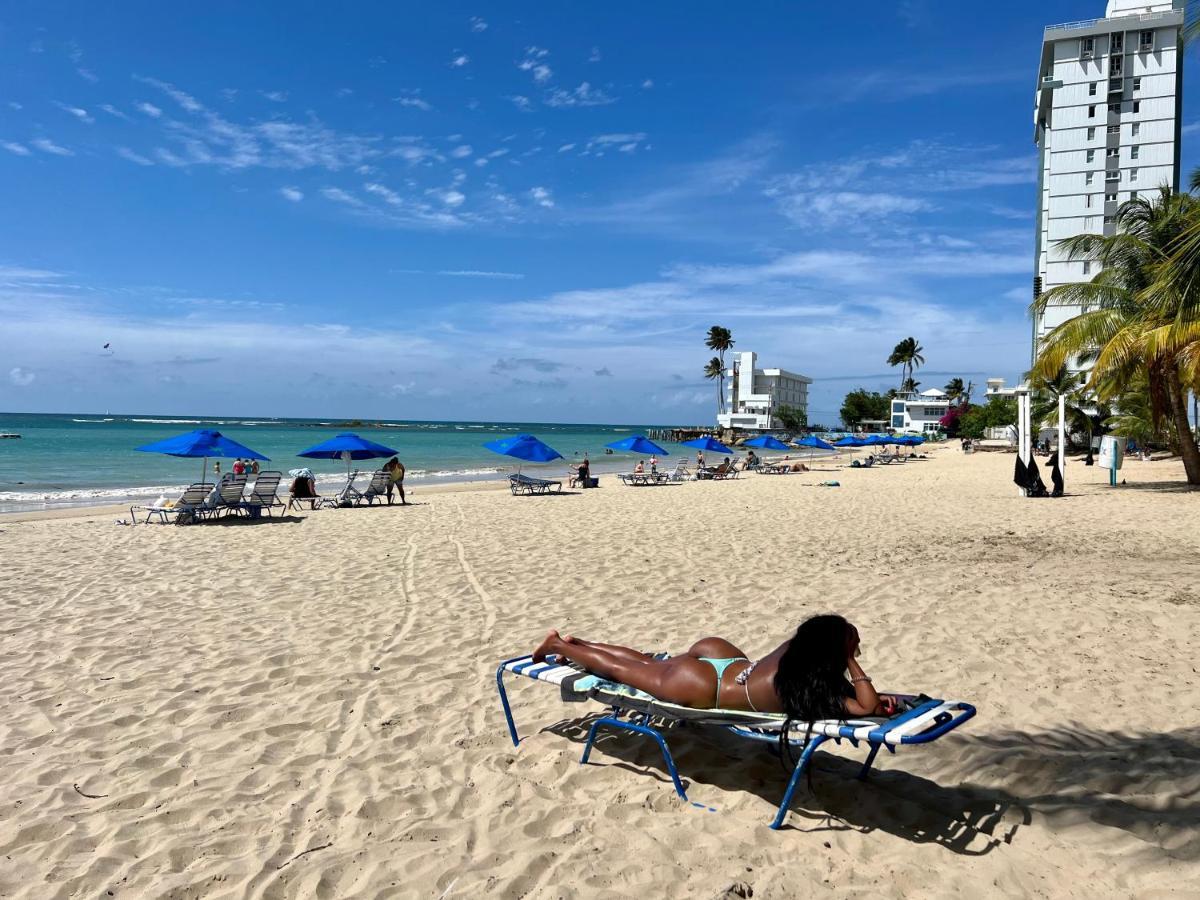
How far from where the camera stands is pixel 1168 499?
52.0 feet

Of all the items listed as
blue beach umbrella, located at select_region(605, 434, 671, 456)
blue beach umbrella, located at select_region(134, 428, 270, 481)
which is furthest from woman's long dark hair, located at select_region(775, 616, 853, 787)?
blue beach umbrella, located at select_region(605, 434, 671, 456)

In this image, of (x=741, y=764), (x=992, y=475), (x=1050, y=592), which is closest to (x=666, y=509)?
(x=1050, y=592)

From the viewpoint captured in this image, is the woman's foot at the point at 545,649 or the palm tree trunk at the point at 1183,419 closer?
the woman's foot at the point at 545,649

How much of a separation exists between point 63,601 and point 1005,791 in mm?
7964

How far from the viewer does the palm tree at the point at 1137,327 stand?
1584cm

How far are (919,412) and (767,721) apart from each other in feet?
365

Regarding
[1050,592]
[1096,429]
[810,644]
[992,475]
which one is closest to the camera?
[810,644]

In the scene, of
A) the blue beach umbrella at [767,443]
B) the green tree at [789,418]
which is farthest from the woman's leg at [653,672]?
the green tree at [789,418]

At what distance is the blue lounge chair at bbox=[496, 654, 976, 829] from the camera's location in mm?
3129

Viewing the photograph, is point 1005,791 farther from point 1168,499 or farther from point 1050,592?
point 1168,499

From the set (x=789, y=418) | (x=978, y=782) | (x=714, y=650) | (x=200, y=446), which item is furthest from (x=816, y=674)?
(x=789, y=418)

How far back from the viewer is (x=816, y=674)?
3316mm

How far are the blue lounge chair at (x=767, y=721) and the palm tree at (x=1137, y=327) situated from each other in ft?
43.9

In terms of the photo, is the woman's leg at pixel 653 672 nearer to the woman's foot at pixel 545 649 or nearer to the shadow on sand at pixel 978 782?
the woman's foot at pixel 545 649
